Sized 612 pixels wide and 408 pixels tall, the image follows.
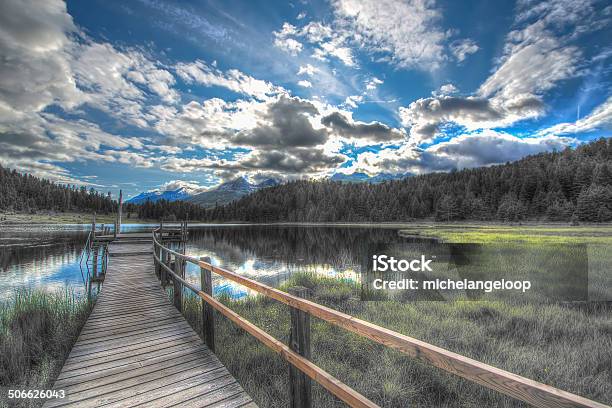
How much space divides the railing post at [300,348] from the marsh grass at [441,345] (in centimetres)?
142

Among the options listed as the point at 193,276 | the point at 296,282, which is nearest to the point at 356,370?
the point at 296,282

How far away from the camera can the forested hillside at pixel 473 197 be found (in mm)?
80250

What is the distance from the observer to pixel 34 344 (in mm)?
6383

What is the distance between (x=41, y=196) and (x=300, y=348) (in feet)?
543

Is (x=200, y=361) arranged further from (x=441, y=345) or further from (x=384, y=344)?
(x=441, y=345)

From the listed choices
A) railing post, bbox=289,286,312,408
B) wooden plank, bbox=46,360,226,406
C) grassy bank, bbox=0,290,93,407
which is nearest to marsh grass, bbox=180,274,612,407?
wooden plank, bbox=46,360,226,406

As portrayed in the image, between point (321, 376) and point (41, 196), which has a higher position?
point (41, 196)

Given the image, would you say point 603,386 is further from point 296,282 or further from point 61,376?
point 296,282

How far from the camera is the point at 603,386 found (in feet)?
15.2

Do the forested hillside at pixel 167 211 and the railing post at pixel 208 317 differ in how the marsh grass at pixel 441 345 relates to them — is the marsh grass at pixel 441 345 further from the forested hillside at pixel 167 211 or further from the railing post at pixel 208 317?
the forested hillside at pixel 167 211

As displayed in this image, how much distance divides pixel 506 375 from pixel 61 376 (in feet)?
19.2

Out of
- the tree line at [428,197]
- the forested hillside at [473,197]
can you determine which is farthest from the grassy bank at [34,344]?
the forested hillside at [473,197]

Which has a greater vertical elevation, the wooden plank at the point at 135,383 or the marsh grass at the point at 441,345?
the wooden plank at the point at 135,383

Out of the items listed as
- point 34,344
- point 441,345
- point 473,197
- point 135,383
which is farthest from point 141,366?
point 473,197
